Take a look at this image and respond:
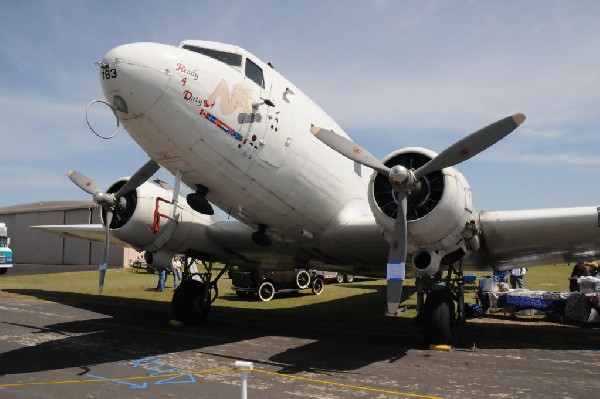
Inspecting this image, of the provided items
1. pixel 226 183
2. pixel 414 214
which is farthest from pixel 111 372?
pixel 414 214

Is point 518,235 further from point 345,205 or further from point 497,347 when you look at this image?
point 345,205

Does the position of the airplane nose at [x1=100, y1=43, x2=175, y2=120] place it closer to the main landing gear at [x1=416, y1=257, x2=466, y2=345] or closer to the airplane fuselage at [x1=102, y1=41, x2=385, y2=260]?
the airplane fuselage at [x1=102, y1=41, x2=385, y2=260]

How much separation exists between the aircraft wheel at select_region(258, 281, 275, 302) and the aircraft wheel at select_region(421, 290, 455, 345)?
12894mm

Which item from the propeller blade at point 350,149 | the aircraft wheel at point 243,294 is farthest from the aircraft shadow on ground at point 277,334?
the aircraft wheel at point 243,294

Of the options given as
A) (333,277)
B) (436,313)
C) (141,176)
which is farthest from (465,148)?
A: (333,277)

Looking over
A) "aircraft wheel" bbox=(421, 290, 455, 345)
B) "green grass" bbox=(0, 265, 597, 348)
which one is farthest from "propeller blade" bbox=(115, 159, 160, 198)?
"aircraft wheel" bbox=(421, 290, 455, 345)

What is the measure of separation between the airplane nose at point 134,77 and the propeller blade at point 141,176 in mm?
4451

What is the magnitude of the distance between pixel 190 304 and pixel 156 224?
2784mm

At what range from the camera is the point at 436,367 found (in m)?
8.82

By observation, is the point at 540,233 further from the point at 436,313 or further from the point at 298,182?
the point at 298,182

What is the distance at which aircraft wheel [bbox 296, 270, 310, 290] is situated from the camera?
24.8 m

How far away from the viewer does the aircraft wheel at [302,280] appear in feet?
81.2

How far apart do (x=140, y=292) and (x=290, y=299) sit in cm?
828

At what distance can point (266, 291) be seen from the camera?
22.8 m
